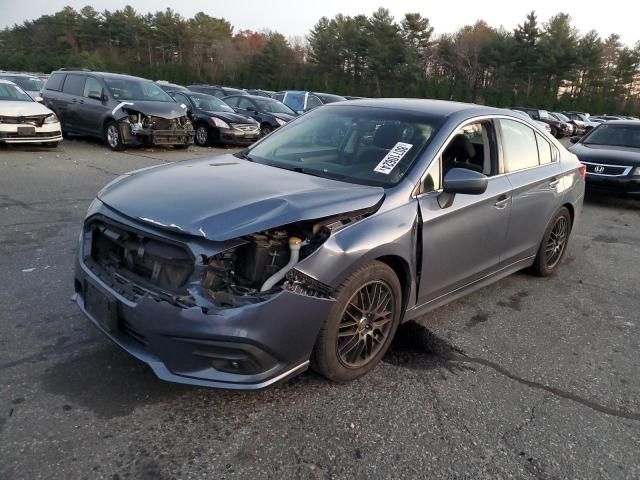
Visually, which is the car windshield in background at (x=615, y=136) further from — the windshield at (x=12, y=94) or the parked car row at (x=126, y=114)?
the windshield at (x=12, y=94)

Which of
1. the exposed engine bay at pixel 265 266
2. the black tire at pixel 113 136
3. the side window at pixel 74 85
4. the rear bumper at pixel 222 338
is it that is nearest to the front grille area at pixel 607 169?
the exposed engine bay at pixel 265 266

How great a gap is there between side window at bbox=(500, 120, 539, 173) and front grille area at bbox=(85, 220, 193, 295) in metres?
2.81

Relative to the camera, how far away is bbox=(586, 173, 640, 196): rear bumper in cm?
916

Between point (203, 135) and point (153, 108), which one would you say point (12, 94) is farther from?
point (203, 135)


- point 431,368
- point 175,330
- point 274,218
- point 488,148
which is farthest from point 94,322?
point 488,148

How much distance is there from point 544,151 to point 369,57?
57548 mm

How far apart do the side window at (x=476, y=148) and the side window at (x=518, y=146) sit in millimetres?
174

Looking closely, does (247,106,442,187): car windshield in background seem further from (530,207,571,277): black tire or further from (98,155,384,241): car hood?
(530,207,571,277): black tire

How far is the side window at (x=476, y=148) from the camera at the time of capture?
12.8 feet

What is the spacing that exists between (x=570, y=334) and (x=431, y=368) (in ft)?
4.59

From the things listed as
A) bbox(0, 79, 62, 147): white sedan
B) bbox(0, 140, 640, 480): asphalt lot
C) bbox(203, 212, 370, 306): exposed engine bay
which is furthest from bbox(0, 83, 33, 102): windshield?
bbox(203, 212, 370, 306): exposed engine bay

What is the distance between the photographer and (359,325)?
3053mm

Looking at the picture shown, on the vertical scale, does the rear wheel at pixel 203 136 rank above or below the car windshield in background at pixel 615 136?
below

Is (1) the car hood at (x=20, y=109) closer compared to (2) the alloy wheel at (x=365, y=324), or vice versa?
(2) the alloy wheel at (x=365, y=324)
